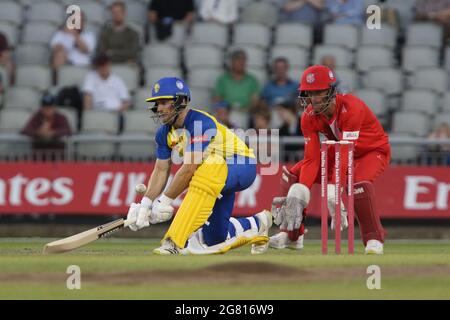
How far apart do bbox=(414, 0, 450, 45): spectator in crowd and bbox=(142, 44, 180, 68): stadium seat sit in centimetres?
397

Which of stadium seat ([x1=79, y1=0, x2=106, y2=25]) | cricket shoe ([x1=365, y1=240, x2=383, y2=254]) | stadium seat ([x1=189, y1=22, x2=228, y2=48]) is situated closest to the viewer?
cricket shoe ([x1=365, y1=240, x2=383, y2=254])

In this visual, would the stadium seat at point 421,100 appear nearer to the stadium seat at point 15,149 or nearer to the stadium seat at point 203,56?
the stadium seat at point 203,56

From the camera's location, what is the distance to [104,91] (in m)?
19.1

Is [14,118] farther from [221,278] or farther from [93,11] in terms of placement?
[221,278]

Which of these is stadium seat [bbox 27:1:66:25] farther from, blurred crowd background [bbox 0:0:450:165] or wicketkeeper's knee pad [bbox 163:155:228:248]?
wicketkeeper's knee pad [bbox 163:155:228:248]

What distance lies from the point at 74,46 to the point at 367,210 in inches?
339

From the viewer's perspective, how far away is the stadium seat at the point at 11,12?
20734mm

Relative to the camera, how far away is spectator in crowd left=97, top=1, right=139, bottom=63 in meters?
19.8

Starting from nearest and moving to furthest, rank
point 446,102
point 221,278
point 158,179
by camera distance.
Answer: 1. point 221,278
2. point 158,179
3. point 446,102

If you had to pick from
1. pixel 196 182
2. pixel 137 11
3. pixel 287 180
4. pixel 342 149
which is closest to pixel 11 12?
pixel 137 11

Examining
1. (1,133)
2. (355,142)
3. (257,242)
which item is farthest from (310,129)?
(1,133)

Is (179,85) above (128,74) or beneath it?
beneath

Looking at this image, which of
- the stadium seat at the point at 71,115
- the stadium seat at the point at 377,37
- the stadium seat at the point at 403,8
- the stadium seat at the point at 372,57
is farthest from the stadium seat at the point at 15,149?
the stadium seat at the point at 403,8

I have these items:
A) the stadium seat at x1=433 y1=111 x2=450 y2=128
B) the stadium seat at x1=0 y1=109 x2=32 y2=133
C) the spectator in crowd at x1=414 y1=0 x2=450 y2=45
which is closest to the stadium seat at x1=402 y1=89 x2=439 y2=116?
the stadium seat at x1=433 y1=111 x2=450 y2=128
